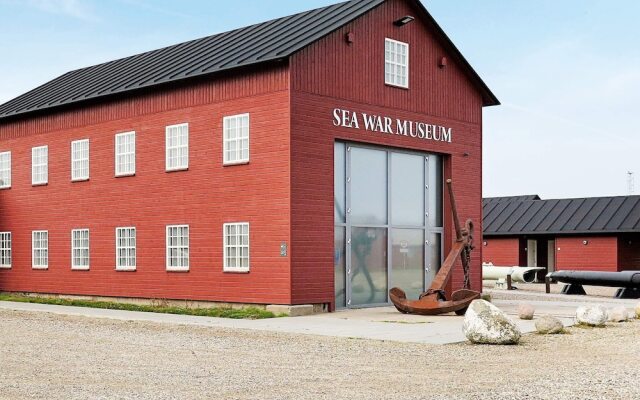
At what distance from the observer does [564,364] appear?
1448 cm

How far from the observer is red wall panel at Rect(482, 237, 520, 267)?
52000mm

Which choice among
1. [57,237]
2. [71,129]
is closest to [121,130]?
[71,129]

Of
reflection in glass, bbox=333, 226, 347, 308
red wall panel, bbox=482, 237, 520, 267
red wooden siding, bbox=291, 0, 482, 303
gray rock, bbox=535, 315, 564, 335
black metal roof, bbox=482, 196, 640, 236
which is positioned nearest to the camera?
gray rock, bbox=535, 315, 564, 335

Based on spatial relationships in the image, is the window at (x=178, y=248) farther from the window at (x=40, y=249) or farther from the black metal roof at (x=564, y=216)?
the black metal roof at (x=564, y=216)

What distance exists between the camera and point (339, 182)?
2627 centimetres

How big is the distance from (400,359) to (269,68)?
1191 centimetres

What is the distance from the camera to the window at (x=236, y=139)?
84.5 feet

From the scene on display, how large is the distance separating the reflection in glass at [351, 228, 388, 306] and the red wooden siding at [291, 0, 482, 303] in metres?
1.40

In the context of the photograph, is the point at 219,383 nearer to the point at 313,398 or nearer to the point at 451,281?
the point at 313,398

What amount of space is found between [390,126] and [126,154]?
845cm

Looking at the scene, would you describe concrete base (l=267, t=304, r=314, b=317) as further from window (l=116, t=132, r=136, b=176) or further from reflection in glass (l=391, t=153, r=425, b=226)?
window (l=116, t=132, r=136, b=176)

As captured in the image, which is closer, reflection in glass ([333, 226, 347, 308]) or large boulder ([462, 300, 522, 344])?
large boulder ([462, 300, 522, 344])

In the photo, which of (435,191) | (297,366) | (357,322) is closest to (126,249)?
(435,191)

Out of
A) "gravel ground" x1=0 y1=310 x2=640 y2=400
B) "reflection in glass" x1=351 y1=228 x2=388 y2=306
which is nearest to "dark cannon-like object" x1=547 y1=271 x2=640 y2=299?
"reflection in glass" x1=351 y1=228 x2=388 y2=306
